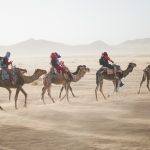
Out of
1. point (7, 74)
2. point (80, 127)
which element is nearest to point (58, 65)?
point (7, 74)

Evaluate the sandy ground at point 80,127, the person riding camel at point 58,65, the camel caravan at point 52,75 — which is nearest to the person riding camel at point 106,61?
the camel caravan at point 52,75

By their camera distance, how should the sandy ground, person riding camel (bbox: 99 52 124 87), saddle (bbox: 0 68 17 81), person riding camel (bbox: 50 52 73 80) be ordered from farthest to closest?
person riding camel (bbox: 99 52 124 87) < person riding camel (bbox: 50 52 73 80) < saddle (bbox: 0 68 17 81) < the sandy ground

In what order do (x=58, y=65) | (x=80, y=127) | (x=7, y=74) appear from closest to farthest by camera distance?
1. (x=80, y=127)
2. (x=7, y=74)
3. (x=58, y=65)

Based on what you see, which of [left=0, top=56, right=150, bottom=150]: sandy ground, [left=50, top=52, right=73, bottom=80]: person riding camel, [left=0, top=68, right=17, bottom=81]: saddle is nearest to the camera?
[left=0, top=56, right=150, bottom=150]: sandy ground

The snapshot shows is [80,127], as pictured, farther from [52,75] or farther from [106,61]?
[106,61]

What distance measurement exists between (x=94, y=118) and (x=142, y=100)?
13.8 feet

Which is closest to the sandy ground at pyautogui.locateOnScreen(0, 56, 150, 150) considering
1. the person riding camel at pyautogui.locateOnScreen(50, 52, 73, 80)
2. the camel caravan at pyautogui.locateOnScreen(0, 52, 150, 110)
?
the camel caravan at pyautogui.locateOnScreen(0, 52, 150, 110)

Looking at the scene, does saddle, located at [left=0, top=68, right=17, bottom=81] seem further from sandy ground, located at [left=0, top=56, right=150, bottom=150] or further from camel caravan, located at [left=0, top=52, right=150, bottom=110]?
sandy ground, located at [left=0, top=56, right=150, bottom=150]

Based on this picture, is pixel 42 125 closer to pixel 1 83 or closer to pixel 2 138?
pixel 2 138

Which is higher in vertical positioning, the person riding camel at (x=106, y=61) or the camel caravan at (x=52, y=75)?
the person riding camel at (x=106, y=61)

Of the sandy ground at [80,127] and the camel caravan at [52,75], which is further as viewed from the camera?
the camel caravan at [52,75]

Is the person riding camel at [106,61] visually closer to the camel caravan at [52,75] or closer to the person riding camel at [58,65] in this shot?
the camel caravan at [52,75]

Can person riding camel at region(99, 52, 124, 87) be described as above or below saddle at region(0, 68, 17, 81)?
above

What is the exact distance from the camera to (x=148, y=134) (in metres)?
10.8
